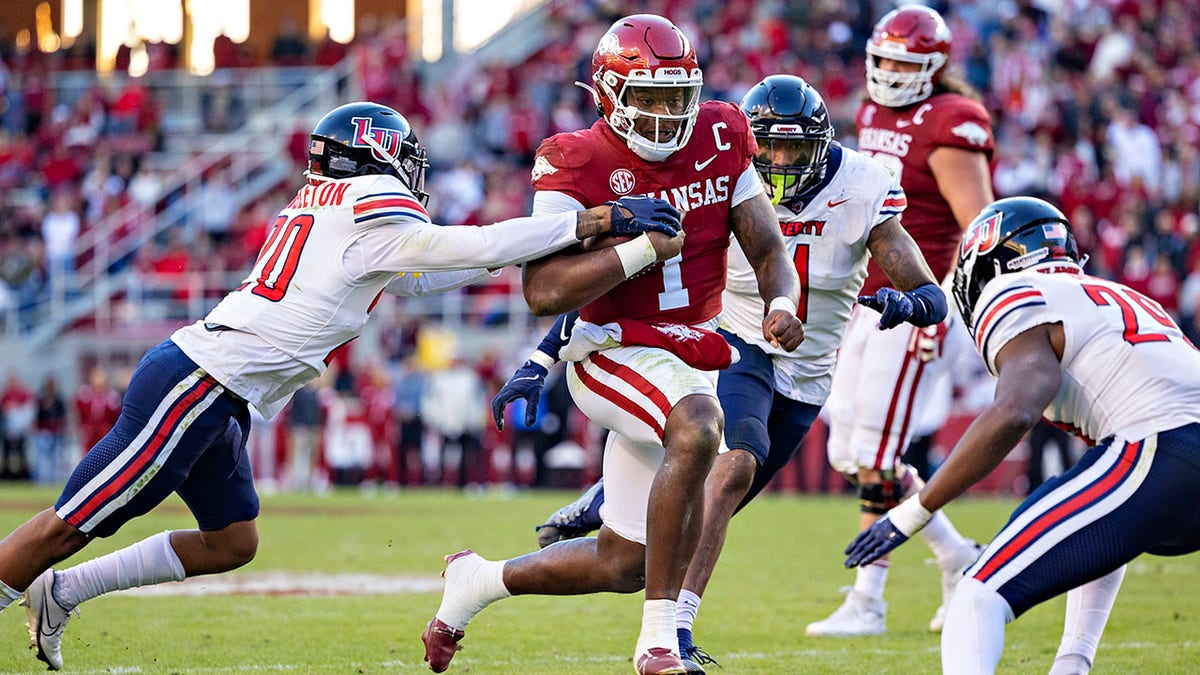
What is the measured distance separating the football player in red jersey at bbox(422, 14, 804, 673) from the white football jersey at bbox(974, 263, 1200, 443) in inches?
34.3

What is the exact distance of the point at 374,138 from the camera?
542 centimetres

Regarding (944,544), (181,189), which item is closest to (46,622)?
(944,544)

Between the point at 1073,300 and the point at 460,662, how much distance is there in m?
2.85

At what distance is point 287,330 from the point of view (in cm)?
525

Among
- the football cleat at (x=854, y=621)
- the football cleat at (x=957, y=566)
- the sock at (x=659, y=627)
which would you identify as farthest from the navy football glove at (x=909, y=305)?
the football cleat at (x=957, y=566)

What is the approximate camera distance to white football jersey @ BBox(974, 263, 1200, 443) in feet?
14.0

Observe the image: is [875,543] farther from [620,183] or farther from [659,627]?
[620,183]

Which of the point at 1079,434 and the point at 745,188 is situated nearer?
the point at 1079,434

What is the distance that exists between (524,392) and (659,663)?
104 centimetres

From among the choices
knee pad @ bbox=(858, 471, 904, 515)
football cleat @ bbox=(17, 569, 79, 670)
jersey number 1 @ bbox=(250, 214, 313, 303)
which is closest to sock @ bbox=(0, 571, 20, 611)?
football cleat @ bbox=(17, 569, 79, 670)

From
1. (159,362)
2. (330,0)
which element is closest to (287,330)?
(159,362)

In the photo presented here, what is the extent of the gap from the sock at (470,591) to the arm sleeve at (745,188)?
1482mm

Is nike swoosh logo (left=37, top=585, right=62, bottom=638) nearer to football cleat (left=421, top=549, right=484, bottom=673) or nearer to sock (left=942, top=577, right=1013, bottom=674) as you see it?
football cleat (left=421, top=549, right=484, bottom=673)

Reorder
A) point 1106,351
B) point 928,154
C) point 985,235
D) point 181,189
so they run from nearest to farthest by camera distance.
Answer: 1. point 1106,351
2. point 985,235
3. point 928,154
4. point 181,189
